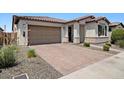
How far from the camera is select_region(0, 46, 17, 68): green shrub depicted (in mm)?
8544

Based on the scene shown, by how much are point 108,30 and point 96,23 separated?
2876 millimetres

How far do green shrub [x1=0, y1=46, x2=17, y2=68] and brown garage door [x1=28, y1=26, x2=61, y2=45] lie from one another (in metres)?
8.23

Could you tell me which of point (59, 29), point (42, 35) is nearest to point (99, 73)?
Result: point (42, 35)

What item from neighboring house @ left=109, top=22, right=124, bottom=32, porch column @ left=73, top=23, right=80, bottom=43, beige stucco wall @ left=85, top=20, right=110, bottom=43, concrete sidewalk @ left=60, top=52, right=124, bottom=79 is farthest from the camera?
neighboring house @ left=109, top=22, right=124, bottom=32

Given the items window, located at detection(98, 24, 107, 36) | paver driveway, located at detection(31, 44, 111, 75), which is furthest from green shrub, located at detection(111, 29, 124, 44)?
paver driveway, located at detection(31, 44, 111, 75)

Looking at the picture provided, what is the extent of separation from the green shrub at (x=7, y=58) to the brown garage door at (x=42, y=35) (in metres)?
8.23

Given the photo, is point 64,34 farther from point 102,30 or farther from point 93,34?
point 102,30

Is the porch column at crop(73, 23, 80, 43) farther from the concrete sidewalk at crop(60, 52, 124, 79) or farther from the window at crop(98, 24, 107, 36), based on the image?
the concrete sidewalk at crop(60, 52, 124, 79)

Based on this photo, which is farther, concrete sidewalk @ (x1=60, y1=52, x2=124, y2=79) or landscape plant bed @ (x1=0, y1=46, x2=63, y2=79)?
concrete sidewalk @ (x1=60, y1=52, x2=124, y2=79)

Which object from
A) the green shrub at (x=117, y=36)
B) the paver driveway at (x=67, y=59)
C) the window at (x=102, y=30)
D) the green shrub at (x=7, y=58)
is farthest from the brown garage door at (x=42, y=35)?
the green shrub at (x=7, y=58)

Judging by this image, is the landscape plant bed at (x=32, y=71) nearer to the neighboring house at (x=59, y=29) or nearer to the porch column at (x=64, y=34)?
the neighboring house at (x=59, y=29)

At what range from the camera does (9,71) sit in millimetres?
7934

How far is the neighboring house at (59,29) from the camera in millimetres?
17500
